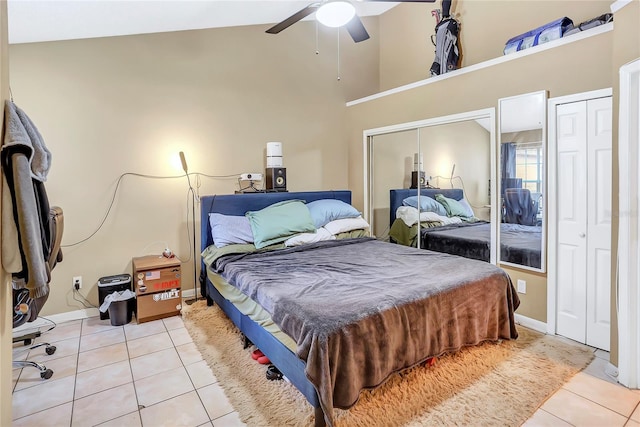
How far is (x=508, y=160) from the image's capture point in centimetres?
313

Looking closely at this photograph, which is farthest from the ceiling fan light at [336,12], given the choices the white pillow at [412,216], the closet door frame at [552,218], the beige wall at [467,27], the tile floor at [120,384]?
the tile floor at [120,384]

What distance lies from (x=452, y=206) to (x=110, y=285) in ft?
11.6

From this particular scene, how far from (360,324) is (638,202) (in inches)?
71.6

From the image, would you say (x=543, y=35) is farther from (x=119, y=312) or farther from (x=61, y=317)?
(x=61, y=317)

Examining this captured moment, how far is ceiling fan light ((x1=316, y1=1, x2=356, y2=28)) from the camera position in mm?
2438

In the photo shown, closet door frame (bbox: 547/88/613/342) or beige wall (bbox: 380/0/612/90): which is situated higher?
beige wall (bbox: 380/0/612/90)

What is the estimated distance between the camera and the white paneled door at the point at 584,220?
2.55 metres

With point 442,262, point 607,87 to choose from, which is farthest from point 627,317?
point 607,87

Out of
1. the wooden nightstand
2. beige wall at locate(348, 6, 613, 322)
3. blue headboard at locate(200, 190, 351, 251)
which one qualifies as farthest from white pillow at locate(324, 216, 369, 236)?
the wooden nightstand

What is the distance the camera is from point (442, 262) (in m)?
2.76

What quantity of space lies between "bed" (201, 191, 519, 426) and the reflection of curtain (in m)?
0.98

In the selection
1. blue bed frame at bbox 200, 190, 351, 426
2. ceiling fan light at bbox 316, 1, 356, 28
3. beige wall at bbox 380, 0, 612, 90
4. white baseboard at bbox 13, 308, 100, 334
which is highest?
beige wall at bbox 380, 0, 612, 90

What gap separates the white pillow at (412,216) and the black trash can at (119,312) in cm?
311

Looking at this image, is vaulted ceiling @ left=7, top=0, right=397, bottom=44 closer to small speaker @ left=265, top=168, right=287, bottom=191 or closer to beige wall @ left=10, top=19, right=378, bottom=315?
beige wall @ left=10, top=19, right=378, bottom=315
